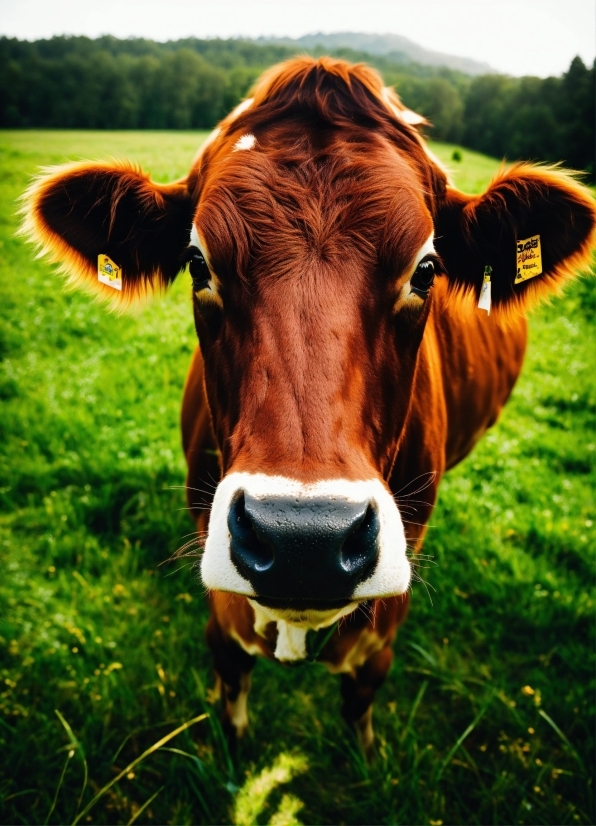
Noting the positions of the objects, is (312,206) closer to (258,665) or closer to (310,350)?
(310,350)

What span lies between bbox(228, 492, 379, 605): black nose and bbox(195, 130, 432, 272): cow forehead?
0.63 m

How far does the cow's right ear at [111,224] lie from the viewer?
1984mm

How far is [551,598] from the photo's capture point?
337cm

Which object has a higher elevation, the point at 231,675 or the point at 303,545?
the point at 303,545

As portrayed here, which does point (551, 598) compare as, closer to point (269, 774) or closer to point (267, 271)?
point (269, 774)

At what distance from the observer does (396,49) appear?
4.78 metres

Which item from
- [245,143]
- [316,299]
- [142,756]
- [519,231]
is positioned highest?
[245,143]

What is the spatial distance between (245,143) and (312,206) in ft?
1.30

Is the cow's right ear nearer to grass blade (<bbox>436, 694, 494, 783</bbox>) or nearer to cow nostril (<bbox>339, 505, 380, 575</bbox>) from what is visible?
cow nostril (<bbox>339, 505, 380, 575</bbox>)

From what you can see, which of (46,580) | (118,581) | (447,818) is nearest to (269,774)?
(447,818)

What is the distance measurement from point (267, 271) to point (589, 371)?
5.31 metres

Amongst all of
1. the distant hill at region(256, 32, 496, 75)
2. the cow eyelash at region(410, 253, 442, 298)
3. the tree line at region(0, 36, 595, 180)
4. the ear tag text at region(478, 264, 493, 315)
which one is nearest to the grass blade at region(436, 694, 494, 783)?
the ear tag text at region(478, 264, 493, 315)

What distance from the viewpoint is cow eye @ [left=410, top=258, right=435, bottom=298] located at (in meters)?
1.60

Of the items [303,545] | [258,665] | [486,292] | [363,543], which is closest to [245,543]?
[303,545]
